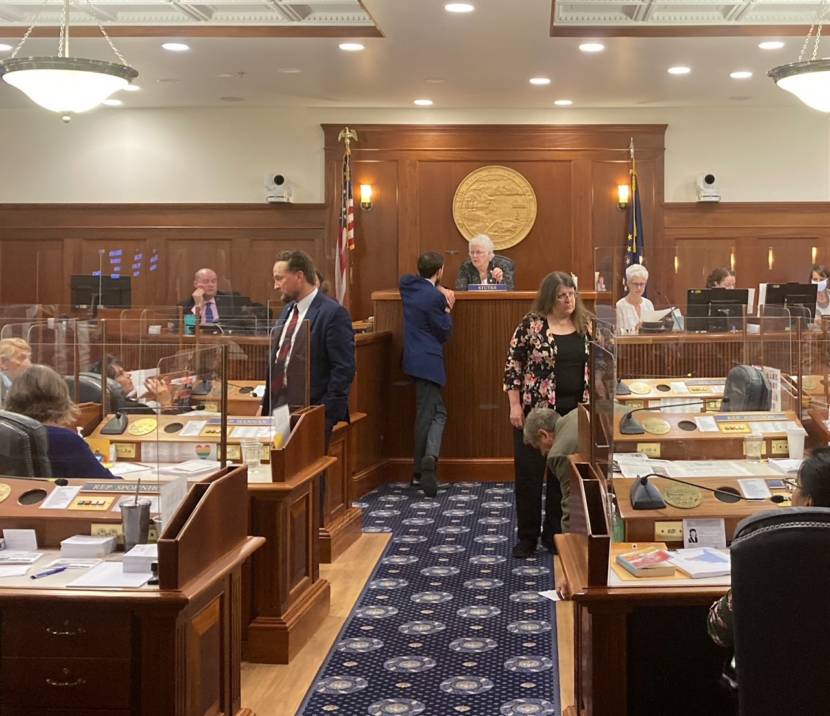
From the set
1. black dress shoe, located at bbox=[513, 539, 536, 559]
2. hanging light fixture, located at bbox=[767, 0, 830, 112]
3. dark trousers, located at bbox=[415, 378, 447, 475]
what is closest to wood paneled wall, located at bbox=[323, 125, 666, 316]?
dark trousers, located at bbox=[415, 378, 447, 475]

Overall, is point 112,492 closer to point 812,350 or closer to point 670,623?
point 670,623

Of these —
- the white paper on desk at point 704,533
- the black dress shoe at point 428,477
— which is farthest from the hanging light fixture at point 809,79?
the white paper on desk at point 704,533

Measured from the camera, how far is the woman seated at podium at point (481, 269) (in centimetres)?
854

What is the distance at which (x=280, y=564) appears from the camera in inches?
168

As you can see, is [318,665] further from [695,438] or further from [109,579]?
[695,438]

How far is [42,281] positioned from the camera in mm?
11609

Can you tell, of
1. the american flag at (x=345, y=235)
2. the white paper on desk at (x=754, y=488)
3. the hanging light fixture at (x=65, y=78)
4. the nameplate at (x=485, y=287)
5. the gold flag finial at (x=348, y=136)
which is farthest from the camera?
the gold flag finial at (x=348, y=136)

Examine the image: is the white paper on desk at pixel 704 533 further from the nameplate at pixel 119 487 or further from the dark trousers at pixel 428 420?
the dark trousers at pixel 428 420

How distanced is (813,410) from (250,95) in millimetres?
7224

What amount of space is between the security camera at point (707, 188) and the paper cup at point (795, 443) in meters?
7.17

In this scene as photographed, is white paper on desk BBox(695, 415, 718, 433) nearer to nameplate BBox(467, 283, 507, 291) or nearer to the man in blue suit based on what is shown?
the man in blue suit

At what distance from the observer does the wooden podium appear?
4.24 metres

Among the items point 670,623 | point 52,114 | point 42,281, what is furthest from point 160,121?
point 670,623

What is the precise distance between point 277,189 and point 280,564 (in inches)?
285
